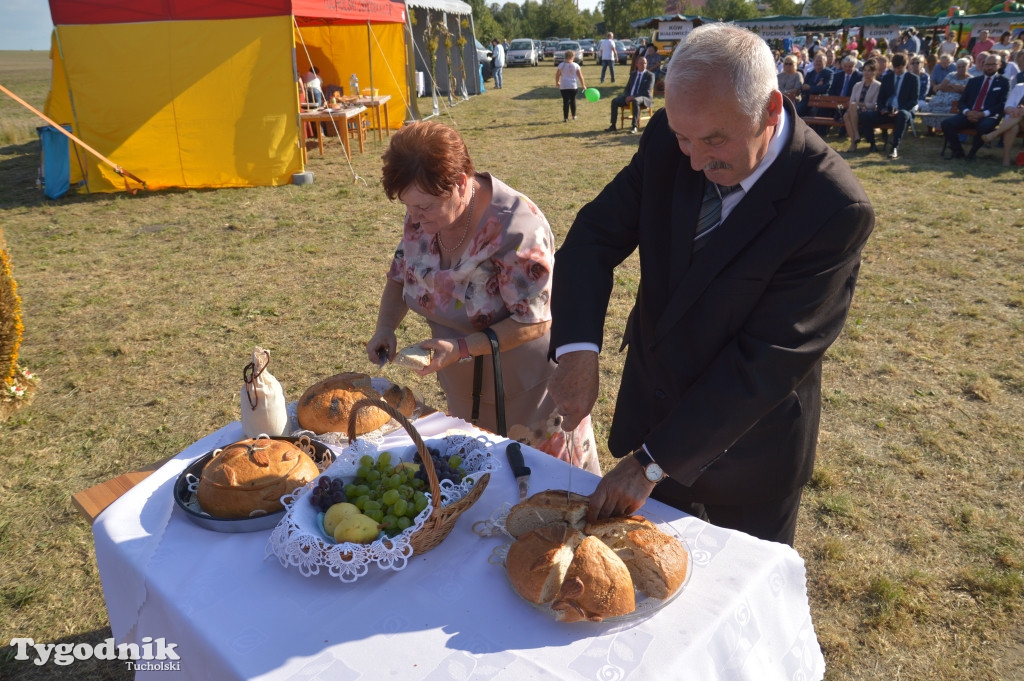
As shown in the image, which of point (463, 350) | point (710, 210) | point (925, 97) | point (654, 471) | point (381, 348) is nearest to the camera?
point (654, 471)

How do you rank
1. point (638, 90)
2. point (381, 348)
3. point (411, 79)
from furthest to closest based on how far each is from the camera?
point (638, 90), point (411, 79), point (381, 348)

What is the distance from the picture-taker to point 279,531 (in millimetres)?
1606

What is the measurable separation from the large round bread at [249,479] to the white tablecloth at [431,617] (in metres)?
0.07

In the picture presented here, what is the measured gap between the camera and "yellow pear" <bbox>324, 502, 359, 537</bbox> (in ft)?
Answer: 5.26

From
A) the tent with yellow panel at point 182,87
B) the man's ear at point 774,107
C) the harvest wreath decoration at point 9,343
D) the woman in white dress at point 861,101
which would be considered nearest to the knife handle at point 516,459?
the man's ear at point 774,107

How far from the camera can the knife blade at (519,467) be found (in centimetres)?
188

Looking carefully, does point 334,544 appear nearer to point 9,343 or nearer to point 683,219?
point 683,219

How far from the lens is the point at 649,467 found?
1.60 m

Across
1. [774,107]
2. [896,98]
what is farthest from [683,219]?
[896,98]

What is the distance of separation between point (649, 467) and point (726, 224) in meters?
0.61

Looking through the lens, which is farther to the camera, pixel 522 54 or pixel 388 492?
pixel 522 54

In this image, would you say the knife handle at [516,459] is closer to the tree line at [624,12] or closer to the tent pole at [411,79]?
the tent pole at [411,79]

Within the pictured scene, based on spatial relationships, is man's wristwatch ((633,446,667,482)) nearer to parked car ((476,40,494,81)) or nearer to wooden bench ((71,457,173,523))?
wooden bench ((71,457,173,523))

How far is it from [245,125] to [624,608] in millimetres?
10769
